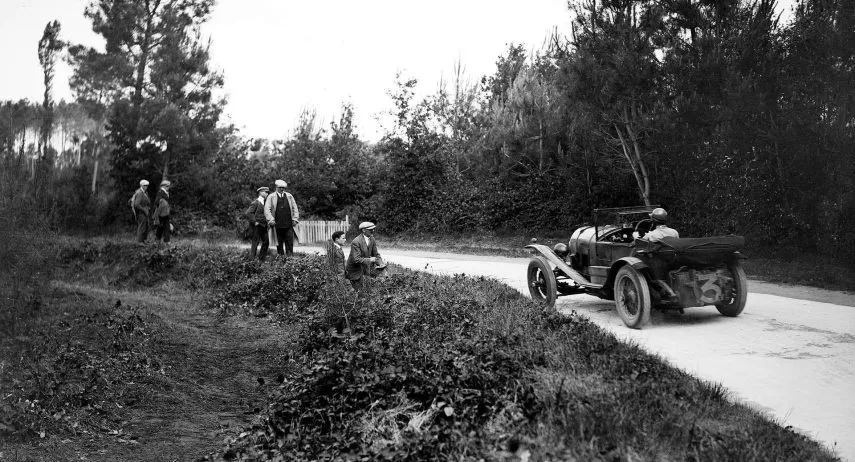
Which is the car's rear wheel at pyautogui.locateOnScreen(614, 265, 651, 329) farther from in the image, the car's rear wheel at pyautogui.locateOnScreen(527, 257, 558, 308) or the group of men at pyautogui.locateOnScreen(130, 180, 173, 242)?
the group of men at pyautogui.locateOnScreen(130, 180, 173, 242)

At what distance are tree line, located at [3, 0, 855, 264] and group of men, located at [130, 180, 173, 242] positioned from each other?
12.2 ft

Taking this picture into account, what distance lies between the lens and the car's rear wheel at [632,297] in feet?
28.5

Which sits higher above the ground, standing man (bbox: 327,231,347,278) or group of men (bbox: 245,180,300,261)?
group of men (bbox: 245,180,300,261)

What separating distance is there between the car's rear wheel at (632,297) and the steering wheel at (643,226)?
1.16 m

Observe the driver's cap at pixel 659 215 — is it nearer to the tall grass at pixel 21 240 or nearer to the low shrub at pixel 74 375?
the low shrub at pixel 74 375

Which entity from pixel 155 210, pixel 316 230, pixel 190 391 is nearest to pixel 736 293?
pixel 190 391

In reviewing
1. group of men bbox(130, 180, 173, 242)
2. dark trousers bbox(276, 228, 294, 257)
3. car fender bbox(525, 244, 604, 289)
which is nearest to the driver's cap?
car fender bbox(525, 244, 604, 289)

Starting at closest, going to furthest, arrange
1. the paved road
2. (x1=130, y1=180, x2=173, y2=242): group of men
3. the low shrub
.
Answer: the paved road < the low shrub < (x1=130, y1=180, x2=173, y2=242): group of men

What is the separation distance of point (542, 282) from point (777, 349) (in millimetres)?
3900

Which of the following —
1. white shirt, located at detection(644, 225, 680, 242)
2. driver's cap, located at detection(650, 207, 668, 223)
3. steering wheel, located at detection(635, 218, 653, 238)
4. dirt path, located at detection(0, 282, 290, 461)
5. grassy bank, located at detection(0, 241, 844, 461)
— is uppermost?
driver's cap, located at detection(650, 207, 668, 223)

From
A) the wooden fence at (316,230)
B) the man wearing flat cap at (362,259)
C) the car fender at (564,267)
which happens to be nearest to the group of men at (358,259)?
the man wearing flat cap at (362,259)

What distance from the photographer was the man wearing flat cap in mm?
10552

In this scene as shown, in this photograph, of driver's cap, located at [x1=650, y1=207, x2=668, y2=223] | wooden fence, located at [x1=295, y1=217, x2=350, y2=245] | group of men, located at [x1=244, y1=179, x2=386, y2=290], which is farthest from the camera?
wooden fence, located at [x1=295, y1=217, x2=350, y2=245]

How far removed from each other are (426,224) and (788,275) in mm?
14207
